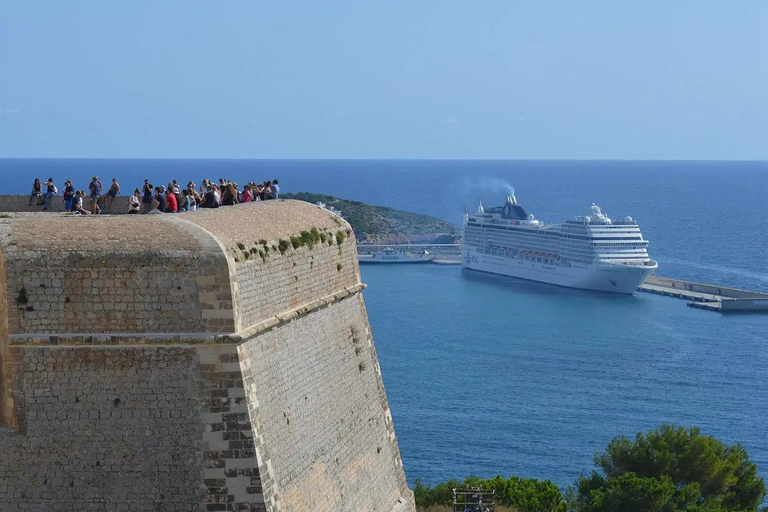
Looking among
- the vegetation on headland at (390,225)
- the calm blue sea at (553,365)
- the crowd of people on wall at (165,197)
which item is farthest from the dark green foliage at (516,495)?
the vegetation on headland at (390,225)

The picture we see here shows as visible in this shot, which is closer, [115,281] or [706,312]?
[115,281]

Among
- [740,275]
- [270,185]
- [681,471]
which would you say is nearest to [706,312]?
[740,275]

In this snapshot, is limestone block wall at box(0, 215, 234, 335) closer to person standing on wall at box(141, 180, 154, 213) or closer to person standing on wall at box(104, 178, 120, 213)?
person standing on wall at box(141, 180, 154, 213)

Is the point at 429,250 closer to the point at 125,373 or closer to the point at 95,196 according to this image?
the point at 95,196

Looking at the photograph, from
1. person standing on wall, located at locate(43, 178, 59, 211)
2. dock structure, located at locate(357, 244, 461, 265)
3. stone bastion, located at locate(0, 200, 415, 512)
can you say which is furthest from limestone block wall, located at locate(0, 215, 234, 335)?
dock structure, located at locate(357, 244, 461, 265)

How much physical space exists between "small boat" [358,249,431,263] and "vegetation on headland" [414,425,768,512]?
207ft

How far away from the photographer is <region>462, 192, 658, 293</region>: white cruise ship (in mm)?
67000

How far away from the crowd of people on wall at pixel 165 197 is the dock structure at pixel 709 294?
4682 centimetres

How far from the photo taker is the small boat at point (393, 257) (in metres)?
81.8

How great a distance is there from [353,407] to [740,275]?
62472 millimetres

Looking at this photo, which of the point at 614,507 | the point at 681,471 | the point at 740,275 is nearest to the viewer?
the point at 614,507

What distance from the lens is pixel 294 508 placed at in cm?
931

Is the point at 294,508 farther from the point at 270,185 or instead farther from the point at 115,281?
the point at 270,185

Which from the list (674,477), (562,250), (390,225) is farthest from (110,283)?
(390,225)
